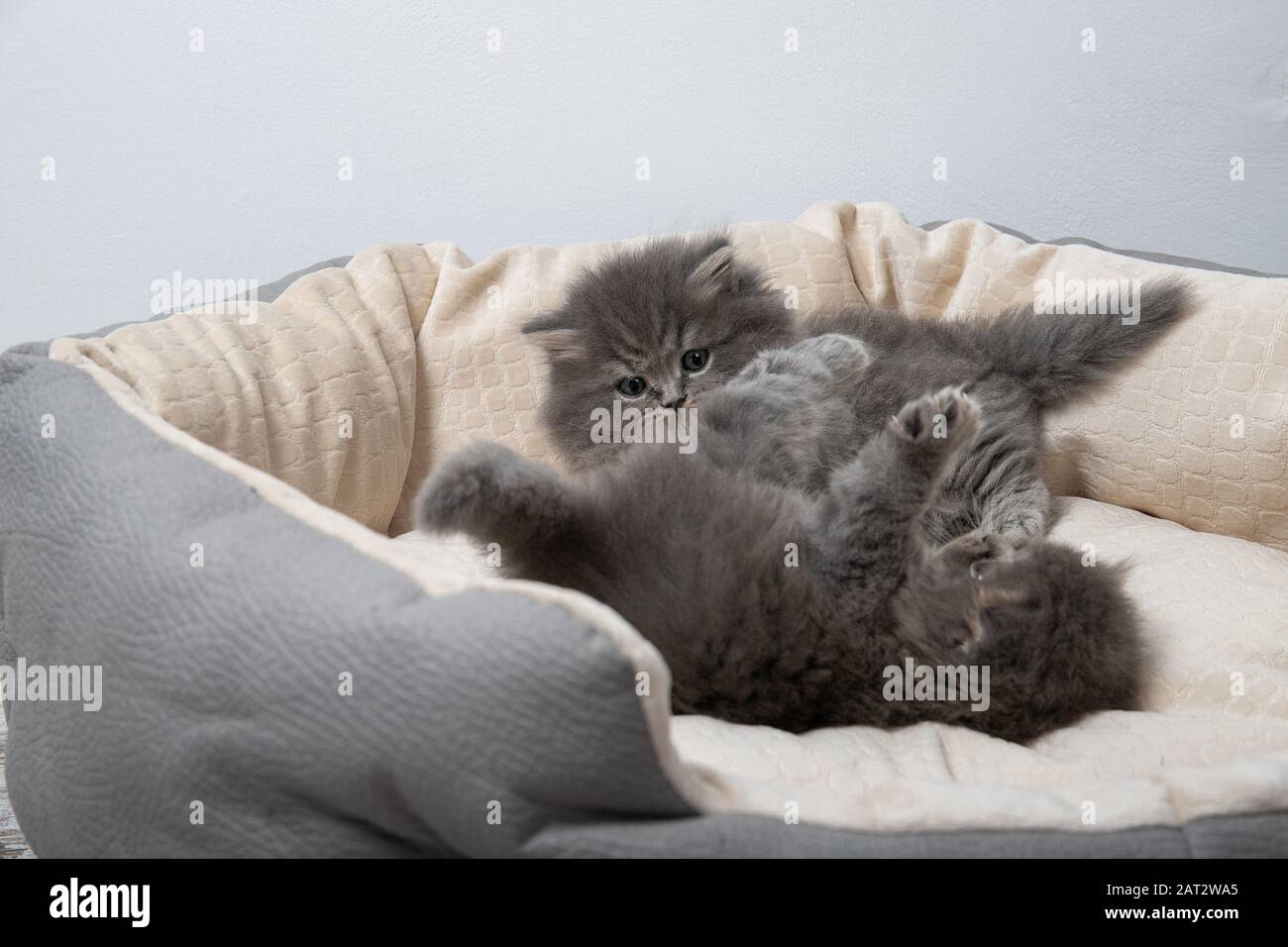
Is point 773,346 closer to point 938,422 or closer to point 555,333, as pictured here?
point 555,333

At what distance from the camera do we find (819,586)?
1204 millimetres

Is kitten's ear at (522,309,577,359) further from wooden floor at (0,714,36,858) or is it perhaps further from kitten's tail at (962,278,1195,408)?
wooden floor at (0,714,36,858)

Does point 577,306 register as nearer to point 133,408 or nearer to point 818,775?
point 133,408

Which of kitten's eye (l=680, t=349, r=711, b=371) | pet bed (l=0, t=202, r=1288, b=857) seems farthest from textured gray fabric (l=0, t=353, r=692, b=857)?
kitten's eye (l=680, t=349, r=711, b=371)

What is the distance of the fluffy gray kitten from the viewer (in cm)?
178

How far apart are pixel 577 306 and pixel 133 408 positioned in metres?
0.76

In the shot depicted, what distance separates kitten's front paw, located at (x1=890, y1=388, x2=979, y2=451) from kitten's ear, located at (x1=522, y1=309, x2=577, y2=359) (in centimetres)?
81

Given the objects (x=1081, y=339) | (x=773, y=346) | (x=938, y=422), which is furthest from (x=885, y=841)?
(x=1081, y=339)

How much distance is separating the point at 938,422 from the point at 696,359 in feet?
2.47

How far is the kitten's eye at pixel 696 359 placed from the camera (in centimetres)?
187

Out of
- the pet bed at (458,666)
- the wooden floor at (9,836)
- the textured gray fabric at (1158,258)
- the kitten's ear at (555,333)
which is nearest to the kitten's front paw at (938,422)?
the pet bed at (458,666)

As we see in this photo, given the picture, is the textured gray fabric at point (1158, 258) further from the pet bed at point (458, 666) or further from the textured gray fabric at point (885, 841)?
the textured gray fabric at point (885, 841)
